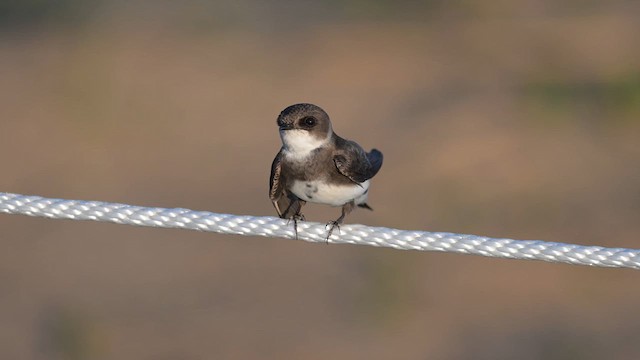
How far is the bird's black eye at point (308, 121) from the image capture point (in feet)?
18.2

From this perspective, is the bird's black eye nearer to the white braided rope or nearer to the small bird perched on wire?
the small bird perched on wire

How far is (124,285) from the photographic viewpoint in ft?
33.9

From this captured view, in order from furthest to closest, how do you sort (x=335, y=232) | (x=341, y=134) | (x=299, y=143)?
(x=341, y=134) → (x=299, y=143) → (x=335, y=232)

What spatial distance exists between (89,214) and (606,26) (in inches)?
556

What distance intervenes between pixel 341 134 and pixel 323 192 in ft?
27.8

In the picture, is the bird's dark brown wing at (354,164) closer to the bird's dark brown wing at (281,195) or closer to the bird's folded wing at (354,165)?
the bird's folded wing at (354,165)

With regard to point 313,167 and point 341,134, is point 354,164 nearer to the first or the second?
point 313,167

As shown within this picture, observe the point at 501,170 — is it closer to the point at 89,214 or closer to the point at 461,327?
the point at 461,327

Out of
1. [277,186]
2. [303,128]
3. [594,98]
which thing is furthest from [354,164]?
[594,98]

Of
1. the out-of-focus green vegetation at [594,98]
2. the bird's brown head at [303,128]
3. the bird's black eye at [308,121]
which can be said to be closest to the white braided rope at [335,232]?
the bird's brown head at [303,128]

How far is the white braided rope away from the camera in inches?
159

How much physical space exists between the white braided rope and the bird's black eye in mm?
929

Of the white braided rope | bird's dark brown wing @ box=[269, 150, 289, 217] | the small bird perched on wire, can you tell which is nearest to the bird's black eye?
the small bird perched on wire

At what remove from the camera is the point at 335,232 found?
4531 millimetres
